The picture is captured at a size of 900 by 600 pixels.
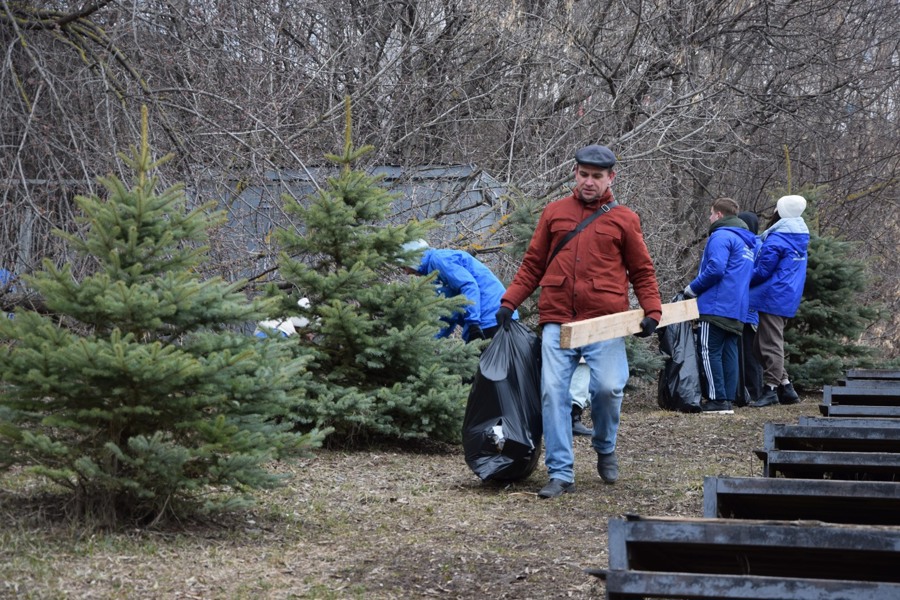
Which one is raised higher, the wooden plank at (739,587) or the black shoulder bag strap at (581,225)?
the black shoulder bag strap at (581,225)

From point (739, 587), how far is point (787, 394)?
9774 millimetres

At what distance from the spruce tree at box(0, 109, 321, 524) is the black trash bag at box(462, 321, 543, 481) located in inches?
63.9

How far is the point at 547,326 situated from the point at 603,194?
0.85 m

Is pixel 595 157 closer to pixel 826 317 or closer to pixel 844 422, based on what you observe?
pixel 844 422

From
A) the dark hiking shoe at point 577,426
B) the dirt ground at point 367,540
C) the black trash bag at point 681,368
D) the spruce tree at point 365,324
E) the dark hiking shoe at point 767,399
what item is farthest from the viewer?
the dark hiking shoe at point 767,399

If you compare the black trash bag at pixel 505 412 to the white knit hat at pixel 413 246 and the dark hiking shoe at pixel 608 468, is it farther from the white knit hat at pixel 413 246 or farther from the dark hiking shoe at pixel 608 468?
the white knit hat at pixel 413 246

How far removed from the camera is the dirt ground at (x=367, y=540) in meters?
4.44

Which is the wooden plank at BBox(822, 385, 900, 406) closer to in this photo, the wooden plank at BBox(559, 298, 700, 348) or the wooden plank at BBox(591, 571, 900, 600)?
the wooden plank at BBox(559, 298, 700, 348)

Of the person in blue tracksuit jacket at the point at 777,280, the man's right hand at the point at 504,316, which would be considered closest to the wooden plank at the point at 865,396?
the man's right hand at the point at 504,316

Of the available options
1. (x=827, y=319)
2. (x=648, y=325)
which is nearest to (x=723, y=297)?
(x=827, y=319)

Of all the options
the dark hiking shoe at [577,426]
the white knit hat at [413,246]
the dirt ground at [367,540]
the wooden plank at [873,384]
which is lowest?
Answer: the dirt ground at [367,540]

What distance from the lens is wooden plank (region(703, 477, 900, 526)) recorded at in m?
4.15

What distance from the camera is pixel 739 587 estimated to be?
310cm

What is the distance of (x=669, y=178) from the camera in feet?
57.2
